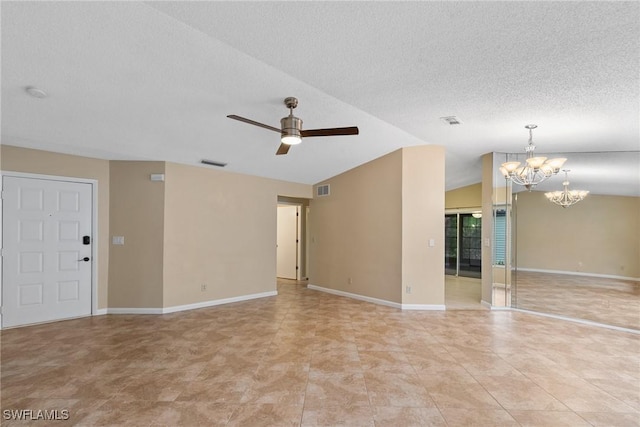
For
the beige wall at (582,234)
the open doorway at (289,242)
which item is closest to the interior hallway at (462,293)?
the beige wall at (582,234)

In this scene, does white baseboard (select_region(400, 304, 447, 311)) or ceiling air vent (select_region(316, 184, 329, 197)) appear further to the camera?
ceiling air vent (select_region(316, 184, 329, 197))

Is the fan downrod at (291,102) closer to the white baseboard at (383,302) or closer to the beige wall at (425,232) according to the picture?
the beige wall at (425,232)

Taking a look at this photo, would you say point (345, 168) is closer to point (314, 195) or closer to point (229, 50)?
point (314, 195)

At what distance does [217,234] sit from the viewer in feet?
18.5

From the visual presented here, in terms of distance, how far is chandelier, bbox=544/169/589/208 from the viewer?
5.20 meters

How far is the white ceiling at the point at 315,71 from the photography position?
6.46 ft

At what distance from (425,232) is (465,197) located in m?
4.20

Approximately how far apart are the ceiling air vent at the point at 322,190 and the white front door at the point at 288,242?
1.28m

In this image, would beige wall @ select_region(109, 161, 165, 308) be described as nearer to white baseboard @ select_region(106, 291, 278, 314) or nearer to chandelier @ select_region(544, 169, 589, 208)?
white baseboard @ select_region(106, 291, 278, 314)

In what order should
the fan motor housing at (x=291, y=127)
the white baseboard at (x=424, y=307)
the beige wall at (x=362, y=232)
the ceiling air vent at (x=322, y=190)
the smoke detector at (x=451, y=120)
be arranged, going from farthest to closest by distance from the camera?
the ceiling air vent at (x=322, y=190), the beige wall at (x=362, y=232), the white baseboard at (x=424, y=307), the smoke detector at (x=451, y=120), the fan motor housing at (x=291, y=127)

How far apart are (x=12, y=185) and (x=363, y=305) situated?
563cm

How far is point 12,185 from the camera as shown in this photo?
14.0 feet

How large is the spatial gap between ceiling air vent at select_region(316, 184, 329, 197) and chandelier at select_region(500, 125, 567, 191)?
3.46 metres

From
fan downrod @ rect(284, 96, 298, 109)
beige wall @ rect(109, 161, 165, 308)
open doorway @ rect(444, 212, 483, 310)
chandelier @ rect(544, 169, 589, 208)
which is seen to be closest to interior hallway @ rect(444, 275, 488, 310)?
open doorway @ rect(444, 212, 483, 310)
